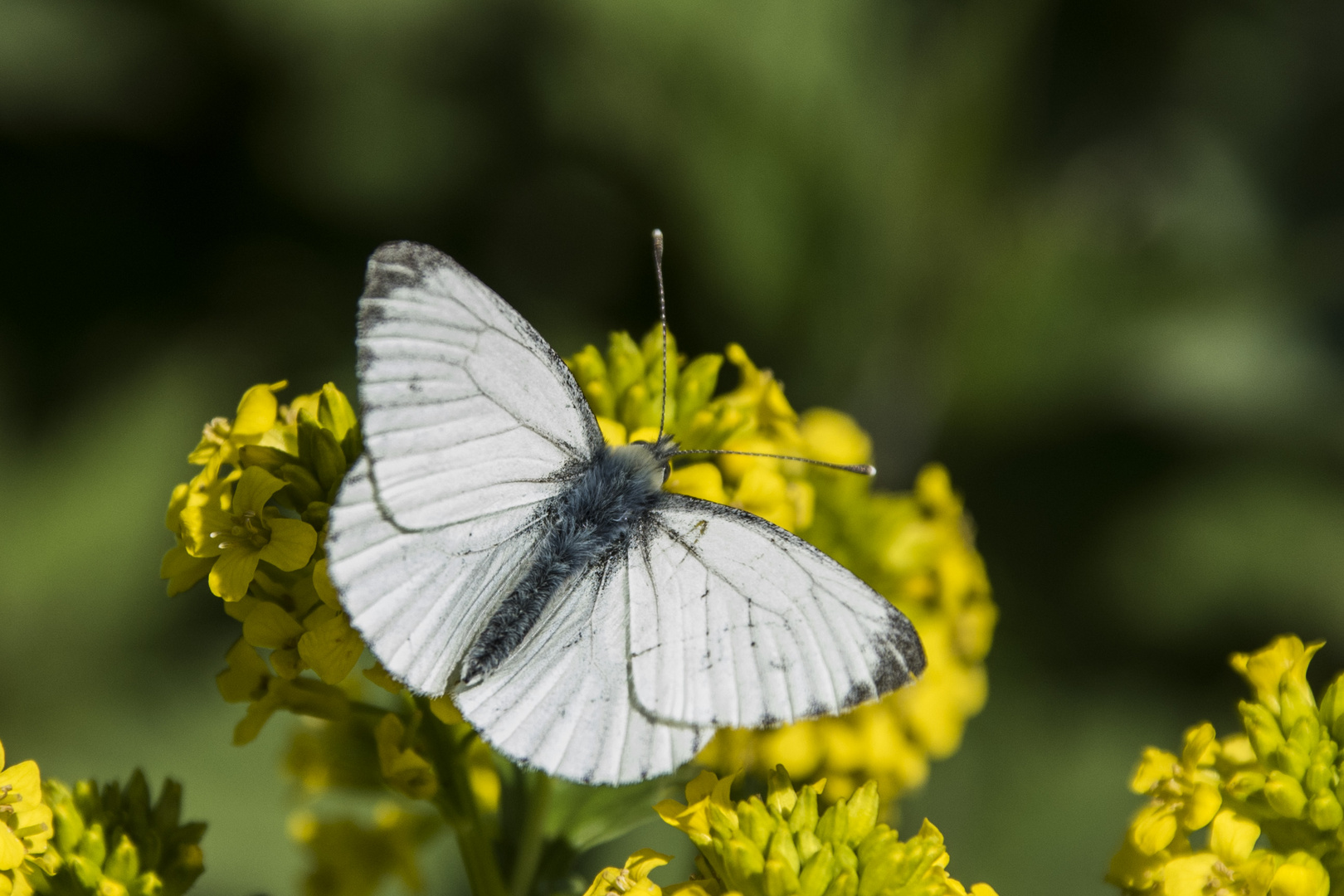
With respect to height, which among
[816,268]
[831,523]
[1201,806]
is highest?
[816,268]

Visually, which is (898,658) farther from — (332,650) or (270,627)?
(270,627)

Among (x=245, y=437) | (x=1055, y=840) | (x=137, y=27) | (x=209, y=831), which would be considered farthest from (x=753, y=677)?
(x=137, y=27)

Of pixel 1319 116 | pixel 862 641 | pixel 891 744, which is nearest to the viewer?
pixel 862 641

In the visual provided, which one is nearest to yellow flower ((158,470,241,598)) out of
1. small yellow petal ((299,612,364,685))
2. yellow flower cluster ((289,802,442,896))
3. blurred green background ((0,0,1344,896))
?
small yellow petal ((299,612,364,685))

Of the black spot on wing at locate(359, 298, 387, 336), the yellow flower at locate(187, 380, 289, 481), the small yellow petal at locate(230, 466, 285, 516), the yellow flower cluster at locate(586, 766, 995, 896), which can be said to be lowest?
the yellow flower cluster at locate(586, 766, 995, 896)

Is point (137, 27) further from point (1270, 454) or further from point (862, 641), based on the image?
point (1270, 454)

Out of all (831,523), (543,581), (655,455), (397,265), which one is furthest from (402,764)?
(831,523)

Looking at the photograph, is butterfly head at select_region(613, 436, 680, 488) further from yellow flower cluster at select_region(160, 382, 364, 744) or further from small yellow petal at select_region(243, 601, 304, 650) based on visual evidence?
small yellow petal at select_region(243, 601, 304, 650)
